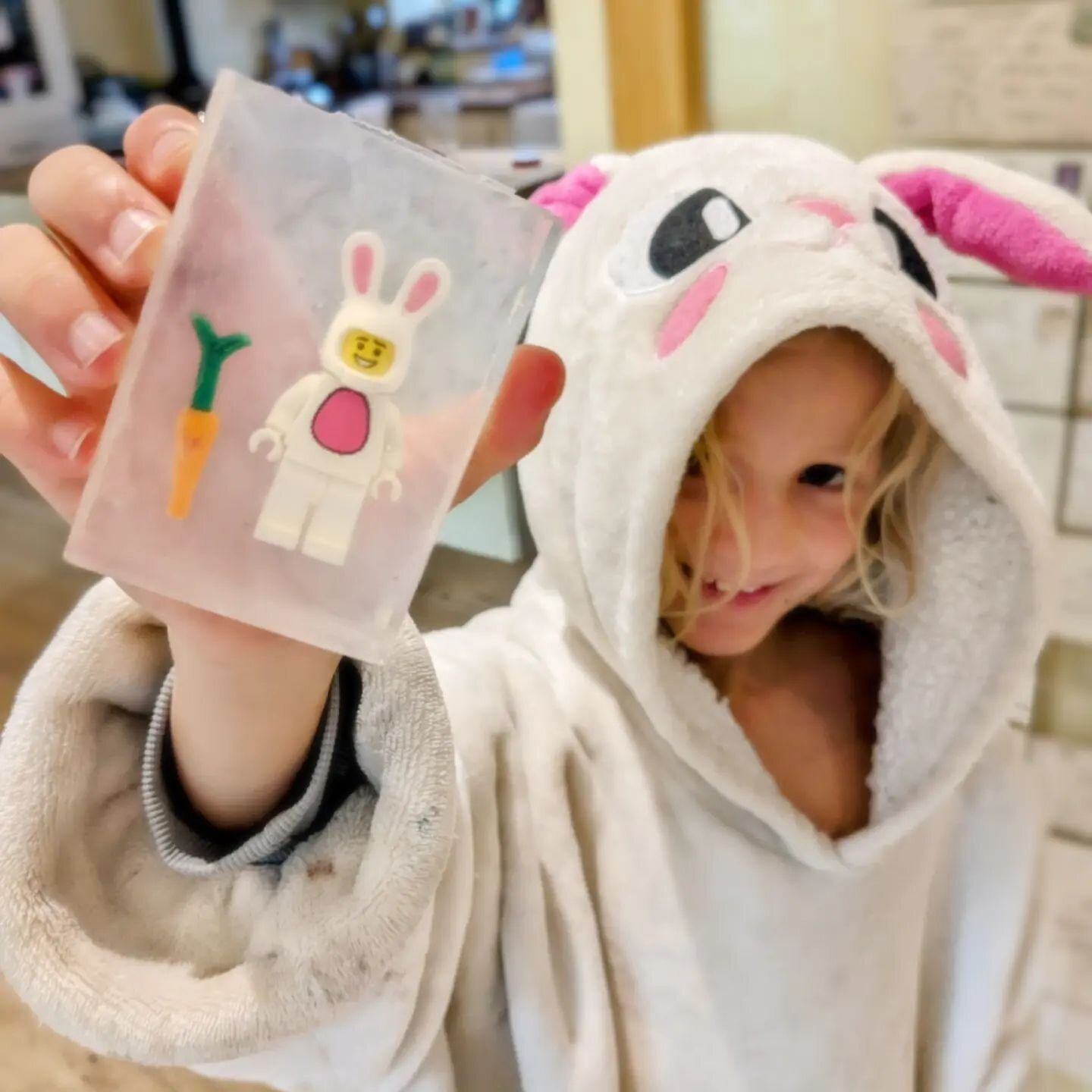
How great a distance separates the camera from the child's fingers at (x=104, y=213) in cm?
29

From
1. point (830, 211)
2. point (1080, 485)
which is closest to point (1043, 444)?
point (1080, 485)

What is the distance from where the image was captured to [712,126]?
858 millimetres

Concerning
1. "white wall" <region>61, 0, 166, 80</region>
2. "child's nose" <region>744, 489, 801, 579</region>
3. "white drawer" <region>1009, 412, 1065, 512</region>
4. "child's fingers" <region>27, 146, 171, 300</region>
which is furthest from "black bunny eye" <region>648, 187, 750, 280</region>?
"white wall" <region>61, 0, 166, 80</region>

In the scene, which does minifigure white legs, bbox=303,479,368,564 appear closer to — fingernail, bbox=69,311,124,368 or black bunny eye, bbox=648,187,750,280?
fingernail, bbox=69,311,124,368

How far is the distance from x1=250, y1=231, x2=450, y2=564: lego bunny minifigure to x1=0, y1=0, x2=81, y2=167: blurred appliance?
0.97 meters

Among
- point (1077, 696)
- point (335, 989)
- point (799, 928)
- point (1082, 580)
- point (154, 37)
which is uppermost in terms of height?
point (154, 37)

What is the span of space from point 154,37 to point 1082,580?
112cm

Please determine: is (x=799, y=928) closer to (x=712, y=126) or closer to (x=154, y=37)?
(x=712, y=126)

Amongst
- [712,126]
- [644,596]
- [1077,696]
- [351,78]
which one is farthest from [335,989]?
[351,78]

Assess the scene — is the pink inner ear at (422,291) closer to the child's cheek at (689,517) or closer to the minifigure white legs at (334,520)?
the minifigure white legs at (334,520)

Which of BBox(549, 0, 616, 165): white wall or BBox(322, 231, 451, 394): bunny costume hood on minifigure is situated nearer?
BBox(322, 231, 451, 394): bunny costume hood on minifigure

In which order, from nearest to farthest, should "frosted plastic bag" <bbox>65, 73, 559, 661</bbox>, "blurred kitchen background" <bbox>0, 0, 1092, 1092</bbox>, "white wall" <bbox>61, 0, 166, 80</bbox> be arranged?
"frosted plastic bag" <bbox>65, 73, 559, 661</bbox>, "blurred kitchen background" <bbox>0, 0, 1092, 1092</bbox>, "white wall" <bbox>61, 0, 166, 80</bbox>

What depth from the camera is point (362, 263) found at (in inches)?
10.8

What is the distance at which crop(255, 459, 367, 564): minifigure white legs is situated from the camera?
0.91 ft
